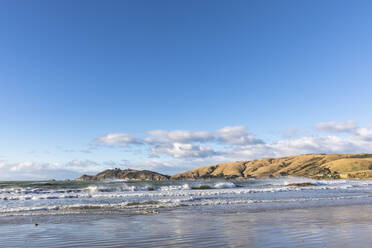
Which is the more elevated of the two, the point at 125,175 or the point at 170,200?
the point at 125,175

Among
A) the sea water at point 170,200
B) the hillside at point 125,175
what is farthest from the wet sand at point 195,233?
the hillside at point 125,175

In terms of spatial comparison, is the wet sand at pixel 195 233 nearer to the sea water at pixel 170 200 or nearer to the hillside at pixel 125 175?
the sea water at pixel 170 200

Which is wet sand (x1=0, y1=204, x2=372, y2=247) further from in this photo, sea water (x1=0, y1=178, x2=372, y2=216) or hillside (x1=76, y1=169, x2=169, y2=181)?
hillside (x1=76, y1=169, x2=169, y2=181)

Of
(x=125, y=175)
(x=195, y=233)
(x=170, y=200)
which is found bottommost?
(x=170, y=200)

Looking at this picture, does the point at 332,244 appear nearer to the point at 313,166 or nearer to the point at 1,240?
the point at 1,240

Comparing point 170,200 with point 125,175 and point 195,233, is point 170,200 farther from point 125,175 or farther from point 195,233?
point 125,175

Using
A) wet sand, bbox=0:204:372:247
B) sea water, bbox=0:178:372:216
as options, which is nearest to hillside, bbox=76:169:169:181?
sea water, bbox=0:178:372:216

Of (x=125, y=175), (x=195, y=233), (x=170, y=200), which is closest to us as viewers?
(x=195, y=233)

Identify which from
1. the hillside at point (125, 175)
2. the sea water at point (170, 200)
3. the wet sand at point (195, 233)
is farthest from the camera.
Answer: the hillside at point (125, 175)

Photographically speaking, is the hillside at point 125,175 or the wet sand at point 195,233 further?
the hillside at point 125,175

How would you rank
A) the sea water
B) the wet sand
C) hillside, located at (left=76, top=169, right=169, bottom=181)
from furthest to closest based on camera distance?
1. hillside, located at (left=76, top=169, right=169, bottom=181)
2. the sea water
3. the wet sand

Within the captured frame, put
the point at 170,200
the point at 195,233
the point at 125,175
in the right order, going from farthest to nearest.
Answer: the point at 125,175
the point at 170,200
the point at 195,233

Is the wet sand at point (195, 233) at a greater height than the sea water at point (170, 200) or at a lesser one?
greater

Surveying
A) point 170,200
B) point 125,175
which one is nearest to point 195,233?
point 170,200
